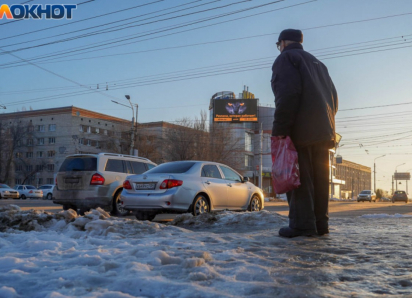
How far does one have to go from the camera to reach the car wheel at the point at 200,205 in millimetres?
8867

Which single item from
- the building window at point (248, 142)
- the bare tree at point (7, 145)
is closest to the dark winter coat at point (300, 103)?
the bare tree at point (7, 145)

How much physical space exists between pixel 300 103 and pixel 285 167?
723 mm

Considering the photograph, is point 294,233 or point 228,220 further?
point 228,220

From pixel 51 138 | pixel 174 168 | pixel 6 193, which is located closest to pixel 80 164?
pixel 174 168

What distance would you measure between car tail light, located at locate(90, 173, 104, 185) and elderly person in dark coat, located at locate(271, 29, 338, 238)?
768cm

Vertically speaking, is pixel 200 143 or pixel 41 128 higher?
pixel 41 128

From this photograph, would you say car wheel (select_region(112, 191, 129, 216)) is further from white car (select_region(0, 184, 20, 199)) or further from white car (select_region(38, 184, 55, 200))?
white car (select_region(38, 184, 55, 200))

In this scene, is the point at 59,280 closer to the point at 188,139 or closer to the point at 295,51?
the point at 295,51

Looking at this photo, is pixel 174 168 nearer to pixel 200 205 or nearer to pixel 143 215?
pixel 200 205

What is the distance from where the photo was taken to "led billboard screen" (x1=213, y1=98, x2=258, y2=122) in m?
58.6

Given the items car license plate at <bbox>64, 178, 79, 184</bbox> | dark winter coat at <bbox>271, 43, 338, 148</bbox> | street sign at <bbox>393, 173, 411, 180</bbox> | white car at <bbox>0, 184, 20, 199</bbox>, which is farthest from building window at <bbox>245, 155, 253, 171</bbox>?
street sign at <bbox>393, 173, 411, 180</bbox>

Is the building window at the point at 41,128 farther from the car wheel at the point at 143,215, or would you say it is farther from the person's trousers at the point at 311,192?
the person's trousers at the point at 311,192

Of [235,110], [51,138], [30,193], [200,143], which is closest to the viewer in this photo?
[30,193]

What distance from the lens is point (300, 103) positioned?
4473mm
